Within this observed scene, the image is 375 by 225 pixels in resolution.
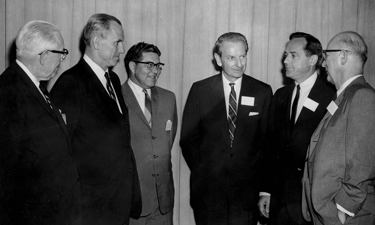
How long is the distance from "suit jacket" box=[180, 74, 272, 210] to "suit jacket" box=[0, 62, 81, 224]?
Result: 123cm

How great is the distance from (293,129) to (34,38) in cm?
196

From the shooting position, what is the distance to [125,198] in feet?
7.91

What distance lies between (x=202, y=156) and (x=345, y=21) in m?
2.36

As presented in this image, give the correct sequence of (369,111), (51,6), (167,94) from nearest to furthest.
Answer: (369,111), (167,94), (51,6)

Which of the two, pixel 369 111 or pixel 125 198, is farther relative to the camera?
pixel 125 198

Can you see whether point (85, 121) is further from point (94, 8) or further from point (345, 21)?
point (345, 21)

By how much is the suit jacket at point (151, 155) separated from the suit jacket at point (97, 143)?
0.38 meters

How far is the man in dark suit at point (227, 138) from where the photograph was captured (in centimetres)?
277

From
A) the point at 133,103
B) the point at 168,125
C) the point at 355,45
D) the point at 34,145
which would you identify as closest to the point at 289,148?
the point at 355,45

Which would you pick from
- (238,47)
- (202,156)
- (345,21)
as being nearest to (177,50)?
(238,47)

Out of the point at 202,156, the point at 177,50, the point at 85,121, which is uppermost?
the point at 177,50

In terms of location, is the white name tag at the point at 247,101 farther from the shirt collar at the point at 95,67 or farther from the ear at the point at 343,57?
the shirt collar at the point at 95,67

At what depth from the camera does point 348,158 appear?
1.94 meters

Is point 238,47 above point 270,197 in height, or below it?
above
